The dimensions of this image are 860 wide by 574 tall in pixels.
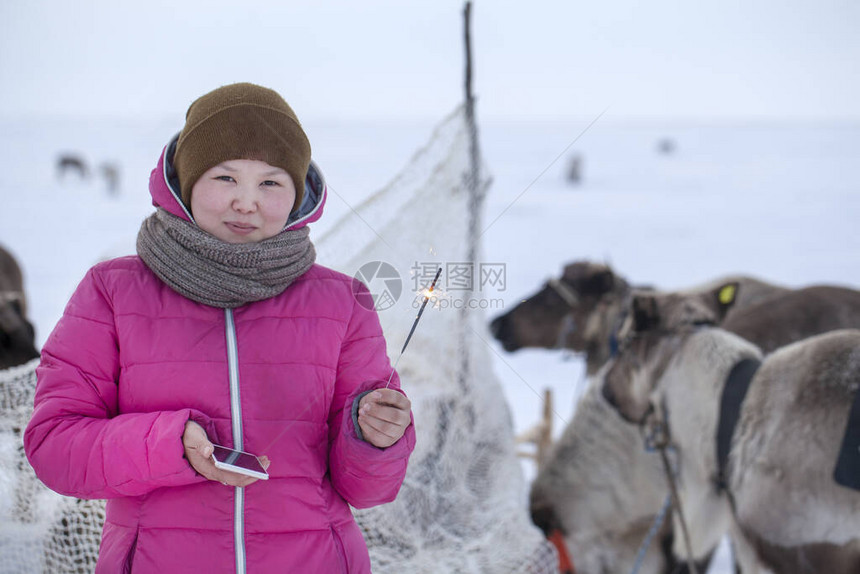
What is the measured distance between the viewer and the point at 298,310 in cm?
134

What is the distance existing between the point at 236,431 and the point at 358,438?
0.65ft

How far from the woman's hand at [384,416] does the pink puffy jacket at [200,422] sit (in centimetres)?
3

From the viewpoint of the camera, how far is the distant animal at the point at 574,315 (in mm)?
4652

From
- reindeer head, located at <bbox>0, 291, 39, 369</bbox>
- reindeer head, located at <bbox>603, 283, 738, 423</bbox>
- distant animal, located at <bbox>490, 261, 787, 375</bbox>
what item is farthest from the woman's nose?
distant animal, located at <bbox>490, 261, 787, 375</bbox>

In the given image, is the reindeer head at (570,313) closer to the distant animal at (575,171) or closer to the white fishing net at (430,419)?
the white fishing net at (430,419)

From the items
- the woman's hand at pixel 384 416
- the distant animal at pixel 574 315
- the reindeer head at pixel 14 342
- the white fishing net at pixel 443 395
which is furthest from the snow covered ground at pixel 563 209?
the woman's hand at pixel 384 416

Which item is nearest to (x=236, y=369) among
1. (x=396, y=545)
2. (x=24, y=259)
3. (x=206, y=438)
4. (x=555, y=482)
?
(x=206, y=438)

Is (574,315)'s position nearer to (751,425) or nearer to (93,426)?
(751,425)

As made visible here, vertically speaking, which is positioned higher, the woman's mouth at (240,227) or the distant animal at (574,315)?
the woman's mouth at (240,227)

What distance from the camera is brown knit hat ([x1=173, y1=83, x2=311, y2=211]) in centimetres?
127

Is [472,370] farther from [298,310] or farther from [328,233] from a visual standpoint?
[298,310]

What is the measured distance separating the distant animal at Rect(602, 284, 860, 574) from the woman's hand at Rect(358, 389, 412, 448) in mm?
1675

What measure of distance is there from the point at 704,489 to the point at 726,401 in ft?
1.30

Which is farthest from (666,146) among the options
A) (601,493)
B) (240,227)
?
(240,227)
